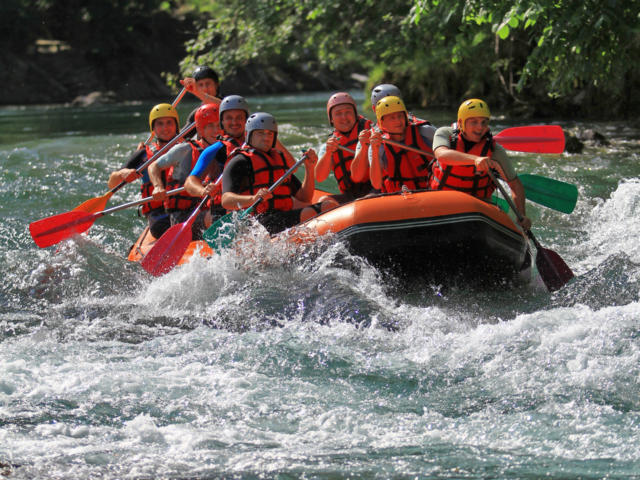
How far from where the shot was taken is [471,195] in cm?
578

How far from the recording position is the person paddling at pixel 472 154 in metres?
5.78

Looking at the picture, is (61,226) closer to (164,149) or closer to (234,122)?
(164,149)

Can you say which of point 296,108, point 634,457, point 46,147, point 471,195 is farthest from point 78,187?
point 296,108

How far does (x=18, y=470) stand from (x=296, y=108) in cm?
2040

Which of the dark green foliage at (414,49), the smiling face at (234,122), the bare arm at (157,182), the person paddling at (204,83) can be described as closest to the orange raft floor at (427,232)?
the smiling face at (234,122)

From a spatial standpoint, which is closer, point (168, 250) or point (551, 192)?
point (168, 250)

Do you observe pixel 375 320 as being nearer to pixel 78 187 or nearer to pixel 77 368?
pixel 77 368

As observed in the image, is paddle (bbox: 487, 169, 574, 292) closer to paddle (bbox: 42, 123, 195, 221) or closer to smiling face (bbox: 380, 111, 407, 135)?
smiling face (bbox: 380, 111, 407, 135)

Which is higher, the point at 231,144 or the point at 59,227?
the point at 231,144

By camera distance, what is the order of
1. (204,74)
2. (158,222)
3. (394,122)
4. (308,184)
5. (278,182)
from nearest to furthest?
(278,182)
(394,122)
(308,184)
(158,222)
(204,74)

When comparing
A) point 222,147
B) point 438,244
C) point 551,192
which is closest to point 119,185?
point 222,147

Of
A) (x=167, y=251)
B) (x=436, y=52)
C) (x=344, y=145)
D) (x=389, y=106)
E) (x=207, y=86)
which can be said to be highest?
(x=436, y=52)

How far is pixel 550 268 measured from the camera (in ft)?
19.4

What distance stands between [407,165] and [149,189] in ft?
8.22
